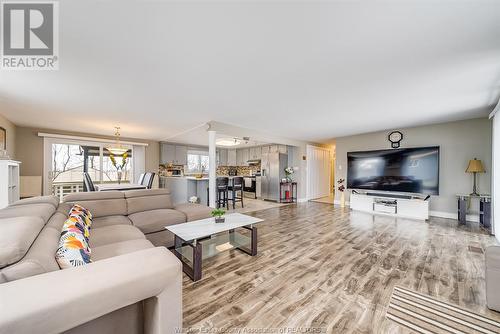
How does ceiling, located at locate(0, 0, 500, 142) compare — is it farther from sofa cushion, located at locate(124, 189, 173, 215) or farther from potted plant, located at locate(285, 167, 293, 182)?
potted plant, located at locate(285, 167, 293, 182)

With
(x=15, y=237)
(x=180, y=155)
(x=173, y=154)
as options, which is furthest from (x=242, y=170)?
(x=15, y=237)

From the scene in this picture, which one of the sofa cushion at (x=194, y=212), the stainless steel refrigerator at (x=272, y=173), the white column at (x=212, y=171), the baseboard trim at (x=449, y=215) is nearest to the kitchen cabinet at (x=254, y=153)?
the stainless steel refrigerator at (x=272, y=173)

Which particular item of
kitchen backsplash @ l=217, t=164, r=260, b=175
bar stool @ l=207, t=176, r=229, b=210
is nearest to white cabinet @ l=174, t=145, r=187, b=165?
kitchen backsplash @ l=217, t=164, r=260, b=175

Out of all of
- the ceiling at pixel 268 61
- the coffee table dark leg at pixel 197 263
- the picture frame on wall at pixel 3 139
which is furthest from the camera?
the picture frame on wall at pixel 3 139

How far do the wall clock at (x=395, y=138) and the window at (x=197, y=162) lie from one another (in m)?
6.83

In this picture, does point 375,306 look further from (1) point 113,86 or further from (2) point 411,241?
(1) point 113,86

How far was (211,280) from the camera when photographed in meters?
2.04

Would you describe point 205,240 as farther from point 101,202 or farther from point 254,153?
point 254,153

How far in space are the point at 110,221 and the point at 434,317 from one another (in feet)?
11.6

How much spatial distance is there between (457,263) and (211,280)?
3.05 metres

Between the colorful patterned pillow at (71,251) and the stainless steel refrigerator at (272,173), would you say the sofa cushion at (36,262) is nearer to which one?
the colorful patterned pillow at (71,251)

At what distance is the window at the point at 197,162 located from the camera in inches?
329

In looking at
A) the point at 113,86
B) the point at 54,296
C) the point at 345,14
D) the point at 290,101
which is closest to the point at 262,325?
the point at 54,296

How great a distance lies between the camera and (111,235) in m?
2.02
